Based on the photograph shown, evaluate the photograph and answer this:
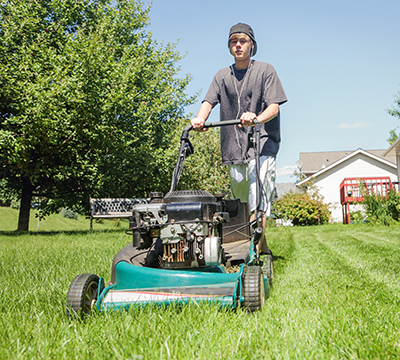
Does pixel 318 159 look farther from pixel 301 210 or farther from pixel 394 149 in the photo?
pixel 301 210

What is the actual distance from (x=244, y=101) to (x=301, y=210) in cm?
1561

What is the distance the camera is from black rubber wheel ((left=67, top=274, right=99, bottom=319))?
6.79 ft

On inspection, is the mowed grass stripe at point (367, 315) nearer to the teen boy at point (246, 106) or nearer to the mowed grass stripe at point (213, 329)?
the mowed grass stripe at point (213, 329)

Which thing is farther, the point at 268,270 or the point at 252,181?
the point at 252,181

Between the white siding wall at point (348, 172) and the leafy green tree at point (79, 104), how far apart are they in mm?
14579

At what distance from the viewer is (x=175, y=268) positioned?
2.53 m

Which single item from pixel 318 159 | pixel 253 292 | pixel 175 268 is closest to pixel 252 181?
pixel 175 268

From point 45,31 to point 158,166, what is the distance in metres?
6.02

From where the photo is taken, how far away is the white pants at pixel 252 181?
3.77m

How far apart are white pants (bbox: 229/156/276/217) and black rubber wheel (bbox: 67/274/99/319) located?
6.07 ft

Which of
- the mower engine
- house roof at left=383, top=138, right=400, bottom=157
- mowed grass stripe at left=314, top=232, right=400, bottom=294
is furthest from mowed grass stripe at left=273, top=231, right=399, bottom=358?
house roof at left=383, top=138, right=400, bottom=157

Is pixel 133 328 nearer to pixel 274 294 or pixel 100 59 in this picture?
pixel 274 294

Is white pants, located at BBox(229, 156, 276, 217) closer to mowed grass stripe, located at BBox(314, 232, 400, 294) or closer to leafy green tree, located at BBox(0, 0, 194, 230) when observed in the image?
mowed grass stripe, located at BBox(314, 232, 400, 294)

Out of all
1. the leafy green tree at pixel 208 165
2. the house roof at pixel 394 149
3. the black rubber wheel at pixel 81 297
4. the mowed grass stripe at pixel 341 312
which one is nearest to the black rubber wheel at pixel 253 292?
the mowed grass stripe at pixel 341 312
